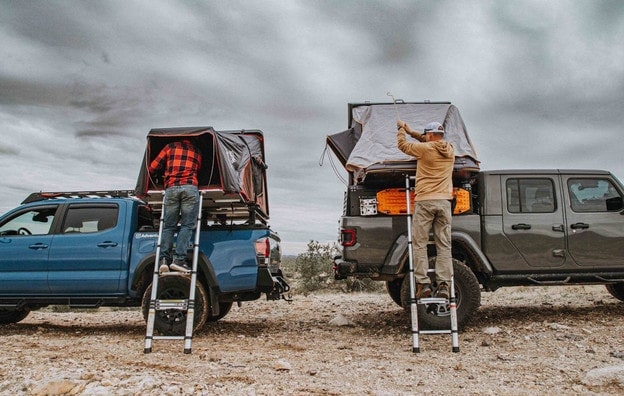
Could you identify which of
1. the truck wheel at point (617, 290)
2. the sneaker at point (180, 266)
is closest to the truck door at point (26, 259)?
the sneaker at point (180, 266)

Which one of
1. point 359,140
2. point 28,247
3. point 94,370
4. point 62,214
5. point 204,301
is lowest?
point 94,370

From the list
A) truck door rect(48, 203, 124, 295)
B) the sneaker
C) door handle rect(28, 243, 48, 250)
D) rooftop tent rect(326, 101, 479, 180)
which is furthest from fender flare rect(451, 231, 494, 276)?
door handle rect(28, 243, 48, 250)

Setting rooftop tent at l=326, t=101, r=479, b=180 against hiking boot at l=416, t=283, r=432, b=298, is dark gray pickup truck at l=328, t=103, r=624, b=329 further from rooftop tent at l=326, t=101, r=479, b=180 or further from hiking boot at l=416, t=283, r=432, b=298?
hiking boot at l=416, t=283, r=432, b=298

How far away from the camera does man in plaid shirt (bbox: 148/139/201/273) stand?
6.39 metres

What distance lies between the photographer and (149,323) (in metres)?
5.90

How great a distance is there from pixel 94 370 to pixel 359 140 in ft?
14.6

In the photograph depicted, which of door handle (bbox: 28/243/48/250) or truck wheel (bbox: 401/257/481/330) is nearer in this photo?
truck wheel (bbox: 401/257/481/330)

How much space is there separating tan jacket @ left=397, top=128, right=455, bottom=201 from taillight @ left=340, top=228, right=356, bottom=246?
1077 millimetres

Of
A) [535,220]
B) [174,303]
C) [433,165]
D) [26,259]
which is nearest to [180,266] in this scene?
[174,303]

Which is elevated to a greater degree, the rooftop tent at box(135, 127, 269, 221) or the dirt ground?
the rooftop tent at box(135, 127, 269, 221)

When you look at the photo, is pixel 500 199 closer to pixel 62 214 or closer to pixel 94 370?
pixel 94 370

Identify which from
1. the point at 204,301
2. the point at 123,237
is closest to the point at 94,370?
the point at 204,301

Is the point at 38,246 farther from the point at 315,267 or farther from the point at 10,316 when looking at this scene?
the point at 315,267

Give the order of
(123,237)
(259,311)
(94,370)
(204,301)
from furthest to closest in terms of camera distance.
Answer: (259,311) → (123,237) → (204,301) → (94,370)
